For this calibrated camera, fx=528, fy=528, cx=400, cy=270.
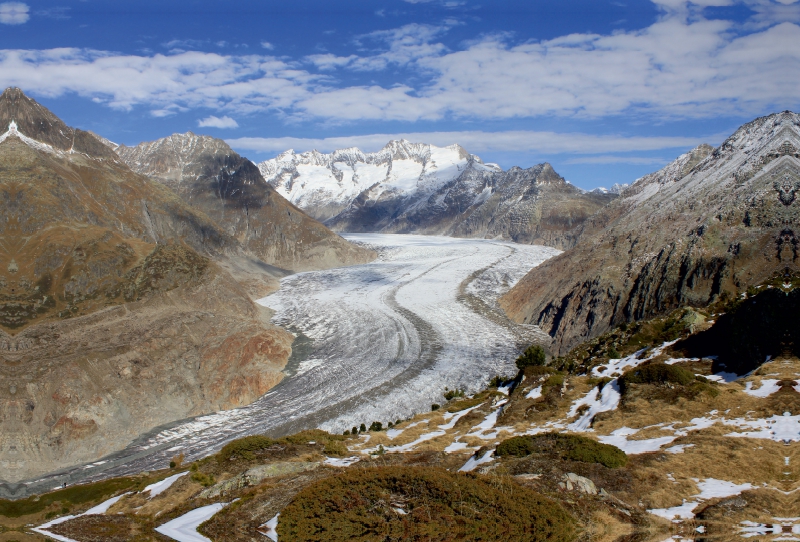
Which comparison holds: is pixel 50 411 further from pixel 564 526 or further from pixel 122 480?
pixel 564 526

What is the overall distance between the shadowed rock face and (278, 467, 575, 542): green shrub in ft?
157

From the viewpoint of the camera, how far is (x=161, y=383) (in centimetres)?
5891

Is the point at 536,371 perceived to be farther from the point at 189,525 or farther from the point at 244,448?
the point at 189,525

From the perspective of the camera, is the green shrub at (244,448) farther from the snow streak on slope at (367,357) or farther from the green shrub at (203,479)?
the snow streak on slope at (367,357)

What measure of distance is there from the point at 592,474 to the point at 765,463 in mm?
6499

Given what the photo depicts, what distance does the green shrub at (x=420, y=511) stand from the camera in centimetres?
1457

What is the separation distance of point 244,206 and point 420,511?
175462 mm

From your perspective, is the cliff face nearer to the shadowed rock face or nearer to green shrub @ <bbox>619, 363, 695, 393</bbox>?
green shrub @ <bbox>619, 363, 695, 393</bbox>

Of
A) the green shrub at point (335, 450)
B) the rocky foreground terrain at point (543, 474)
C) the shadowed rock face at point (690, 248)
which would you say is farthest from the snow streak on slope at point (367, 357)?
the green shrub at point (335, 450)

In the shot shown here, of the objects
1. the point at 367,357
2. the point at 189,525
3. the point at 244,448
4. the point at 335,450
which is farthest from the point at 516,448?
the point at 367,357

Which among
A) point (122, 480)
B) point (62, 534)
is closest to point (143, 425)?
point (122, 480)

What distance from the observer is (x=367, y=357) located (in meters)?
71.9

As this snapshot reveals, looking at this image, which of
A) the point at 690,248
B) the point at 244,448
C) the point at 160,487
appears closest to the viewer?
the point at 160,487

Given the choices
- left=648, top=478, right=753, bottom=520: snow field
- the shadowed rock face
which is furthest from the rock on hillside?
left=648, top=478, right=753, bottom=520: snow field
